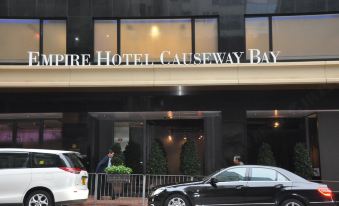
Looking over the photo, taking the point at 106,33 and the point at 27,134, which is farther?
the point at 27,134

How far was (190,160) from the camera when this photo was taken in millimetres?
21328

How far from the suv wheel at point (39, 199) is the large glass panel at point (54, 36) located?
8.03 meters

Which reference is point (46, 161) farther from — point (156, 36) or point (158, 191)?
point (156, 36)

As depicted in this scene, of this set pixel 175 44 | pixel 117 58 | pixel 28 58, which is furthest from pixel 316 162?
pixel 28 58

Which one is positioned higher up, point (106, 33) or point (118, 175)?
point (106, 33)

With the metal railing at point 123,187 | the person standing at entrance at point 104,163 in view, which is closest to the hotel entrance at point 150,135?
the person standing at entrance at point 104,163

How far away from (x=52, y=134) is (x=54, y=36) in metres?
4.10

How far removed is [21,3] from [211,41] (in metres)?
7.69

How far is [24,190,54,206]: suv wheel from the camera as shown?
14.5m

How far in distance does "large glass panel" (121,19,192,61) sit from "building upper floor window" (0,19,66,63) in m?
2.60

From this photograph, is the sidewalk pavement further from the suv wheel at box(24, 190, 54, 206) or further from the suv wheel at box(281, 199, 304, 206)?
the suv wheel at box(281, 199, 304, 206)

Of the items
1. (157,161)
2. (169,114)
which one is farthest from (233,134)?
(157,161)

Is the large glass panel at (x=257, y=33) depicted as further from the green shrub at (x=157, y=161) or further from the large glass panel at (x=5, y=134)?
the large glass panel at (x=5, y=134)

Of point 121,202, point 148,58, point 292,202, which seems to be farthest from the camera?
point 148,58
